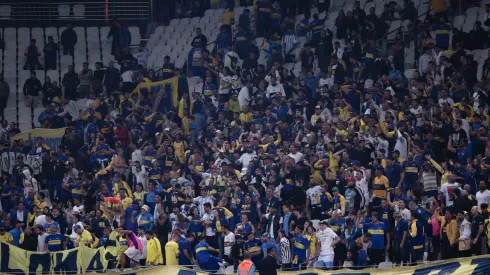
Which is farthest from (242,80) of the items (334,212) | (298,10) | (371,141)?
(334,212)

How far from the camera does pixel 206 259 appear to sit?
23344 millimetres

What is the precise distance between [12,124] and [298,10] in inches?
348

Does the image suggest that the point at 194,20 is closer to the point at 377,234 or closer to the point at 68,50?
the point at 68,50

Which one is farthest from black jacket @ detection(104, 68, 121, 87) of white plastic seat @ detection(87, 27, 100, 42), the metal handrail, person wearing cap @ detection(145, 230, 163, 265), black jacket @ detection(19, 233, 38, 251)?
person wearing cap @ detection(145, 230, 163, 265)

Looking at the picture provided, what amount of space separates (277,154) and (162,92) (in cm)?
598

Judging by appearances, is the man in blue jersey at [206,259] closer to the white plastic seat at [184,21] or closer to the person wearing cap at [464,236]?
the person wearing cap at [464,236]

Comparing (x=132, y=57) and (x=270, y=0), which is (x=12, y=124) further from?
(x=270, y=0)

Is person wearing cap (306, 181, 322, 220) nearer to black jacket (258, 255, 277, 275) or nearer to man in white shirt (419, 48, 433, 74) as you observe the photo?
black jacket (258, 255, 277, 275)

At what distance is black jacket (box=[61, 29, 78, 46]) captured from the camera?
35156 mm

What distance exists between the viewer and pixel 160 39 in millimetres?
36188

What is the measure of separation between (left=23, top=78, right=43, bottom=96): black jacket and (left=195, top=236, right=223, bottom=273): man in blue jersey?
37.3ft

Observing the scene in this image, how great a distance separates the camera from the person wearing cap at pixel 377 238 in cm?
2273

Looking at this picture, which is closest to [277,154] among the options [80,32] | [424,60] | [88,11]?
[424,60]

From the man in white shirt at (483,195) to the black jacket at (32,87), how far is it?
14552 mm
